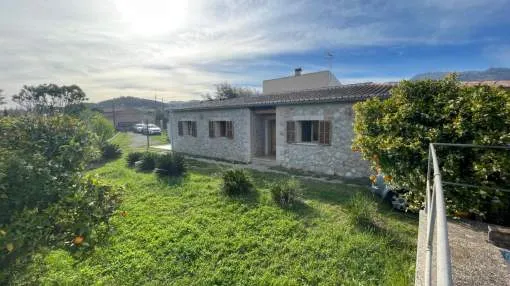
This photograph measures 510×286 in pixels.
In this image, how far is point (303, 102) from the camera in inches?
409

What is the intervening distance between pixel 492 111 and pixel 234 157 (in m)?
11.4

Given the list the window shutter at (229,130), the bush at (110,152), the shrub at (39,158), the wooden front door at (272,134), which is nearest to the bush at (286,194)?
the shrub at (39,158)

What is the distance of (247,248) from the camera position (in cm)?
463

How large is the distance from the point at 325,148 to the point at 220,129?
710 cm

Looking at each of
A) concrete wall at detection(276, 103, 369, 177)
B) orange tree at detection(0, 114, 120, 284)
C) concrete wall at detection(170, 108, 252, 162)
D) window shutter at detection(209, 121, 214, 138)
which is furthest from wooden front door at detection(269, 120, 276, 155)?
orange tree at detection(0, 114, 120, 284)

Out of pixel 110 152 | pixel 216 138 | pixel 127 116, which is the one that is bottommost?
pixel 110 152

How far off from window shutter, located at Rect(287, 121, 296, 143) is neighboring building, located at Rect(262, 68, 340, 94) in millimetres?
7176

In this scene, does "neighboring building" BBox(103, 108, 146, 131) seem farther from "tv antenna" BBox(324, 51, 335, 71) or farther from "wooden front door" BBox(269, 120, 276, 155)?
"wooden front door" BBox(269, 120, 276, 155)

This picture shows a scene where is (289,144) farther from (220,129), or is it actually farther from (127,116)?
(127,116)

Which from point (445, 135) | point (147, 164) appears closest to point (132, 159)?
point (147, 164)

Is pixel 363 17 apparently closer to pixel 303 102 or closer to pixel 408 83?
pixel 303 102

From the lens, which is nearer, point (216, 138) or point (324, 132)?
point (324, 132)

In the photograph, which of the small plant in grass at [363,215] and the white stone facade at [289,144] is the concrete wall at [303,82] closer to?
the white stone facade at [289,144]

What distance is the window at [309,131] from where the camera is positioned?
33.2 feet
